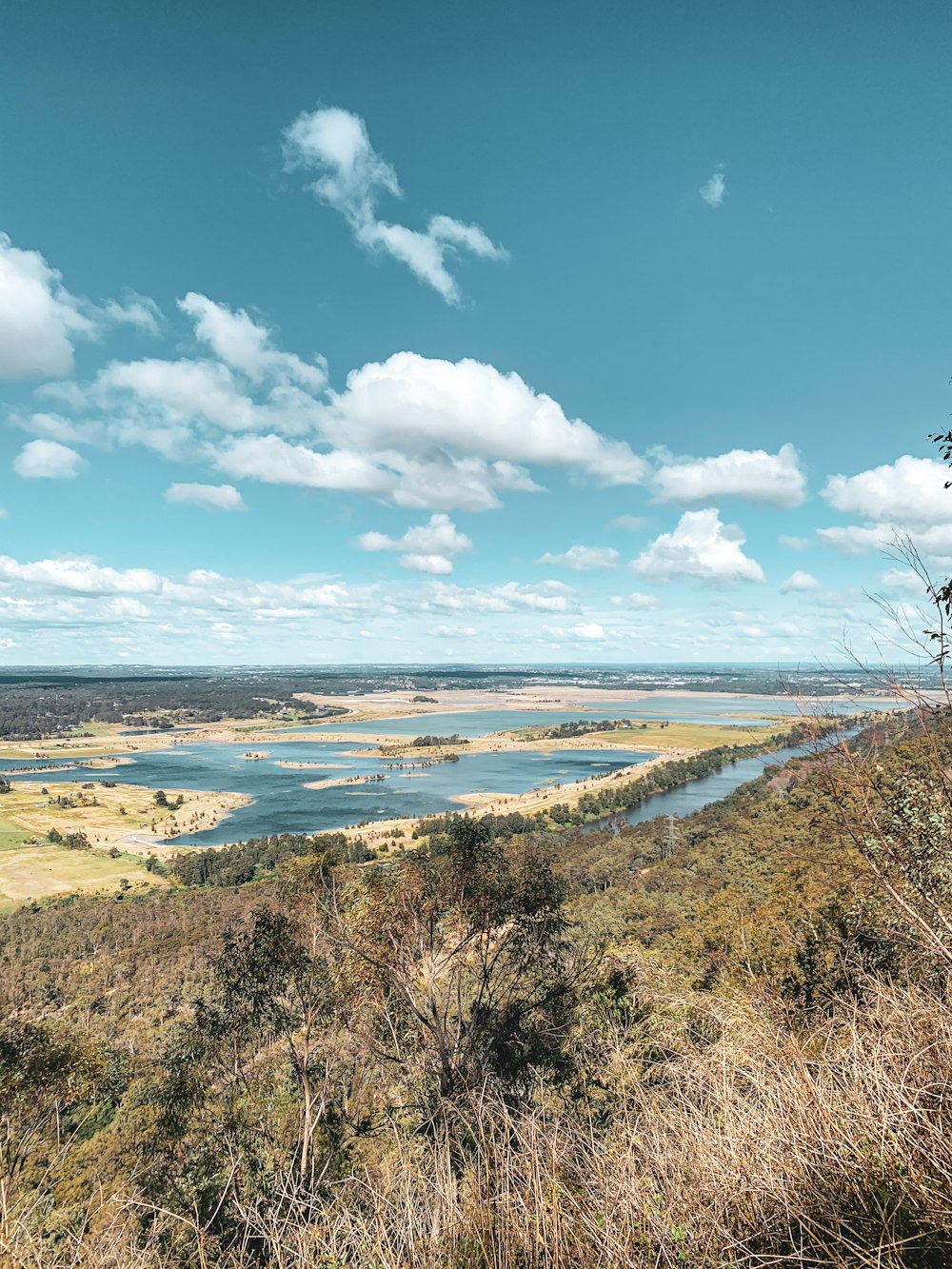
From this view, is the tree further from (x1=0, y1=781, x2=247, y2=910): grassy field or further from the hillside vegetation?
(x1=0, y1=781, x2=247, y2=910): grassy field

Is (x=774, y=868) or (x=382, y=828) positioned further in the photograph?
(x=382, y=828)

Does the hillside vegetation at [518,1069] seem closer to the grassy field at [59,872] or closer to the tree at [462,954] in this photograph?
the tree at [462,954]

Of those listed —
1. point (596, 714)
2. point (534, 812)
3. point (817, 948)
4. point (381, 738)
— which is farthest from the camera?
point (596, 714)

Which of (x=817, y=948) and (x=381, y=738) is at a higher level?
(x=817, y=948)

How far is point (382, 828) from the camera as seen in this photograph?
166 feet

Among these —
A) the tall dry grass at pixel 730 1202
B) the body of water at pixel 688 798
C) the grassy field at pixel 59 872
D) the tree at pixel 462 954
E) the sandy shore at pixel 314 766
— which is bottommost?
the sandy shore at pixel 314 766

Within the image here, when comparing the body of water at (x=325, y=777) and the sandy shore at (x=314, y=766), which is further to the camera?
the sandy shore at (x=314, y=766)

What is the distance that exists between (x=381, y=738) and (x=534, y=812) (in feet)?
218

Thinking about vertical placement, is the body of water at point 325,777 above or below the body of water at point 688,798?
below

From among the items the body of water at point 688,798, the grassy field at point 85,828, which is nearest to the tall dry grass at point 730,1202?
the grassy field at point 85,828

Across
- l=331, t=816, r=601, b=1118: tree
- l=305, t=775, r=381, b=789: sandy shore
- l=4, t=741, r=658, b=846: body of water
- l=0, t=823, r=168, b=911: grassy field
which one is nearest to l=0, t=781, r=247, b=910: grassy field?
l=0, t=823, r=168, b=911: grassy field

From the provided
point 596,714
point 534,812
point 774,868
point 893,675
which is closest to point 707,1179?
point 893,675

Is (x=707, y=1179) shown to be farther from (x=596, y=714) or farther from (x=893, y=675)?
(x=596, y=714)

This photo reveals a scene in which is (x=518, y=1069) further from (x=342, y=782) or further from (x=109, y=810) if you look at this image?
(x=342, y=782)
